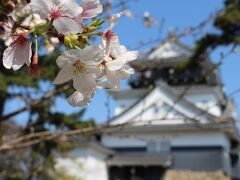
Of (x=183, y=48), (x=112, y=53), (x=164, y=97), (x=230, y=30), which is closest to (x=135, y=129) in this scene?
(x=164, y=97)

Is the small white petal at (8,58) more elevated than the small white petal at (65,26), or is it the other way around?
the small white petal at (65,26)

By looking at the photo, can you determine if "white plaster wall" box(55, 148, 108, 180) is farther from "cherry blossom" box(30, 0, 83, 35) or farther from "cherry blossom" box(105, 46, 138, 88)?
"cherry blossom" box(30, 0, 83, 35)

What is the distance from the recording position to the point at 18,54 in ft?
2.27

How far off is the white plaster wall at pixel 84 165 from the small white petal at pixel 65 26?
13447 mm

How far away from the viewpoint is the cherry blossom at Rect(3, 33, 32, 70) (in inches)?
27.1

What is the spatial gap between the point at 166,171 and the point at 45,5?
16.0 meters

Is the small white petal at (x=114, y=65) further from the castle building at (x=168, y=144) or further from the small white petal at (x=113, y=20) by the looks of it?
the castle building at (x=168, y=144)

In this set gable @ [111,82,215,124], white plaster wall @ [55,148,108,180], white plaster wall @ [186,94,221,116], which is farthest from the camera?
white plaster wall @ [186,94,221,116]

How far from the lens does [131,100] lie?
1953 centimetres

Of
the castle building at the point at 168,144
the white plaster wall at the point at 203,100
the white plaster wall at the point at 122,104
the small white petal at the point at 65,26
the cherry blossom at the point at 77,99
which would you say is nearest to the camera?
the small white petal at the point at 65,26

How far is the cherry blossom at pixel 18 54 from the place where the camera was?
0.69 metres

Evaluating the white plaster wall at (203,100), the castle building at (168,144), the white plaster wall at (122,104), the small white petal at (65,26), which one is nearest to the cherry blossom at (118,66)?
the small white petal at (65,26)

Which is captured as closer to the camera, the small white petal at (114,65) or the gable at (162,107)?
the small white petal at (114,65)

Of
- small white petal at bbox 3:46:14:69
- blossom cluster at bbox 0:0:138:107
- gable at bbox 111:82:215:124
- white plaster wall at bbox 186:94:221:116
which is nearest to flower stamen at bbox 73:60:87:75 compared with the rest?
blossom cluster at bbox 0:0:138:107
